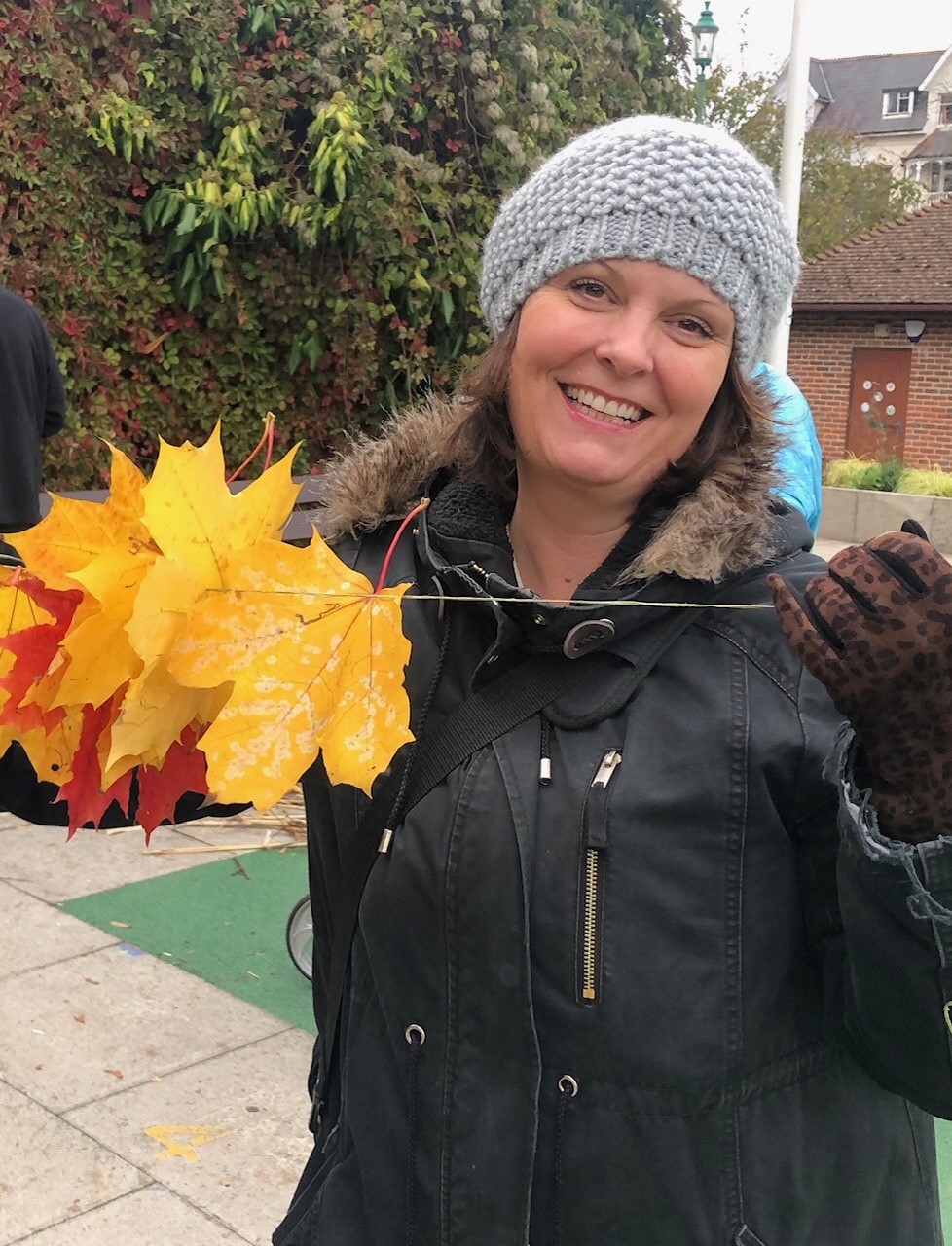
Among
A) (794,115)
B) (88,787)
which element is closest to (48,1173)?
(88,787)

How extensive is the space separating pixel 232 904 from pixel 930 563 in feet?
12.1

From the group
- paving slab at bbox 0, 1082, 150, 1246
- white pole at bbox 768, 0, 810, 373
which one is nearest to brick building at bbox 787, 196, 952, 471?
white pole at bbox 768, 0, 810, 373

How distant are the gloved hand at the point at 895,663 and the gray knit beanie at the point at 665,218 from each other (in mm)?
454

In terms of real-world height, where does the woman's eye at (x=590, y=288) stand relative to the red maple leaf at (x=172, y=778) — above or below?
above

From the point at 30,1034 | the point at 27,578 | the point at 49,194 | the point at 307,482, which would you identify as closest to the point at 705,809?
the point at 27,578

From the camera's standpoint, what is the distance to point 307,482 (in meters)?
4.99

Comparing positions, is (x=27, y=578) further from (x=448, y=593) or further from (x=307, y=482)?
(x=307, y=482)

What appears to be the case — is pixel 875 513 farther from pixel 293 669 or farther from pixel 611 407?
pixel 293 669

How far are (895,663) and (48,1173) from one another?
8.46ft

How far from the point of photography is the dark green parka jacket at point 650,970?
51.9 inches

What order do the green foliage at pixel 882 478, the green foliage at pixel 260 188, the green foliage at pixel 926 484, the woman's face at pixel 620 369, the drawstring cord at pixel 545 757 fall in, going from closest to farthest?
the drawstring cord at pixel 545 757
the woman's face at pixel 620 369
the green foliage at pixel 260 188
the green foliage at pixel 926 484
the green foliage at pixel 882 478

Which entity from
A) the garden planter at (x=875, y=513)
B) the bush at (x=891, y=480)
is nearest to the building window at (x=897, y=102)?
the bush at (x=891, y=480)

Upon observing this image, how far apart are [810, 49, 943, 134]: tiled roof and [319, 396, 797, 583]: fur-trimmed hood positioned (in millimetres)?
66196

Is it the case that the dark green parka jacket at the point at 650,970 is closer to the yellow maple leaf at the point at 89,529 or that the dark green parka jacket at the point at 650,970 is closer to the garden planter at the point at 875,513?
the yellow maple leaf at the point at 89,529
